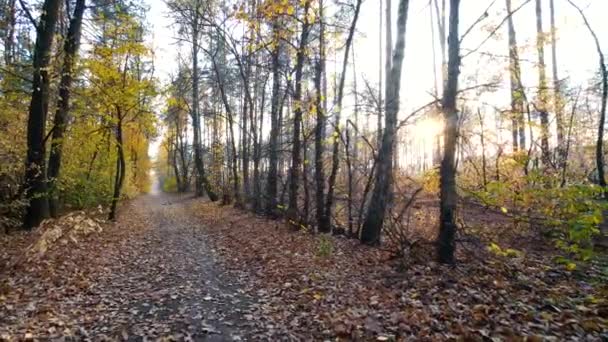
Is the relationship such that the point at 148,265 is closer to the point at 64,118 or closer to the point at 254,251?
the point at 254,251

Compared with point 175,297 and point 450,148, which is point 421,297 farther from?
point 175,297

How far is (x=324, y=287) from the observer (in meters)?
Result: 6.16

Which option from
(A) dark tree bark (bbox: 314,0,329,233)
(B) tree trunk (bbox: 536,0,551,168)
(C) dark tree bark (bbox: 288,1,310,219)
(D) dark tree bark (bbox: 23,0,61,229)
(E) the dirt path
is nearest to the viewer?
(E) the dirt path

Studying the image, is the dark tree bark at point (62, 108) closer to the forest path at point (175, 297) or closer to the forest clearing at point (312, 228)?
the forest clearing at point (312, 228)

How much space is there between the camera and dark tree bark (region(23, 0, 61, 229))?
9898mm

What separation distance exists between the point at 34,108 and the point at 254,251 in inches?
290

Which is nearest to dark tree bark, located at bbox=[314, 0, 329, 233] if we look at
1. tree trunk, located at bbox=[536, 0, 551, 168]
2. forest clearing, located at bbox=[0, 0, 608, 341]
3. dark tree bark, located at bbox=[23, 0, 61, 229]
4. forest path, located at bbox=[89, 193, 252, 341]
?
forest clearing, located at bbox=[0, 0, 608, 341]

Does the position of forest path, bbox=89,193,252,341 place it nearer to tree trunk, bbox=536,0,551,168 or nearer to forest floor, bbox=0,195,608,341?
forest floor, bbox=0,195,608,341

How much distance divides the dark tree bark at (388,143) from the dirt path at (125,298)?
12.1 ft

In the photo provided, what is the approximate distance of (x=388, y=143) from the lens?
27.6ft

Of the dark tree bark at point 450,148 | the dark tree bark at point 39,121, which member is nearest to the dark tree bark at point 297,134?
the dark tree bark at point 450,148

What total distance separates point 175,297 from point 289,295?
75.0 inches

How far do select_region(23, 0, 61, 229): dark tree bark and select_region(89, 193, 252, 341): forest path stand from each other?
9.83 ft

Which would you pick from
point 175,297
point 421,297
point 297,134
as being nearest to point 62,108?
point 297,134
